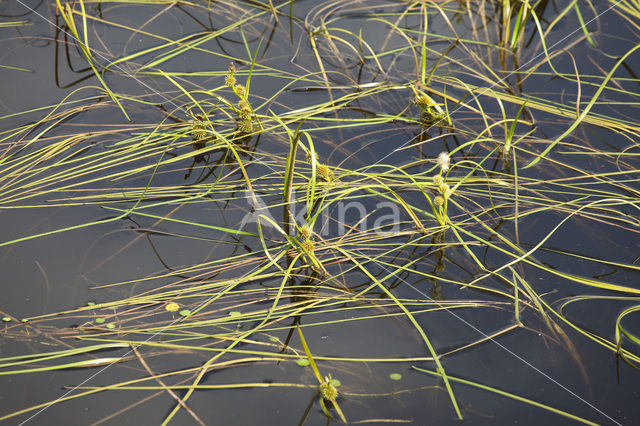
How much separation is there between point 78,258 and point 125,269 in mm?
174

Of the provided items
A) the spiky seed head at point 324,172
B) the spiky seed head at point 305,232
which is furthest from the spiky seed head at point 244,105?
the spiky seed head at point 305,232

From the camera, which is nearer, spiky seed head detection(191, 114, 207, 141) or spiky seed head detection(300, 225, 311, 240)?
spiky seed head detection(300, 225, 311, 240)

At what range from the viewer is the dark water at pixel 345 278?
4.97ft

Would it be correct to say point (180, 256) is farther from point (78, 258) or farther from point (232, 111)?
point (232, 111)

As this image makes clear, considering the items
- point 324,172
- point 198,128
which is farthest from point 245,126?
point 324,172

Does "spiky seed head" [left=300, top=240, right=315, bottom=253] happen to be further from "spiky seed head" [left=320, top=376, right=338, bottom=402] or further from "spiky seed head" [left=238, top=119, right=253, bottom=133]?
"spiky seed head" [left=238, top=119, right=253, bottom=133]

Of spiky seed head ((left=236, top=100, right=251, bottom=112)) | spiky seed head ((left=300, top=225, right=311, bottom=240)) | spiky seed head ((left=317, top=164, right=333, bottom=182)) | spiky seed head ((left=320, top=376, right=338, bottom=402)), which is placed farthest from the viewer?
spiky seed head ((left=236, top=100, right=251, bottom=112))

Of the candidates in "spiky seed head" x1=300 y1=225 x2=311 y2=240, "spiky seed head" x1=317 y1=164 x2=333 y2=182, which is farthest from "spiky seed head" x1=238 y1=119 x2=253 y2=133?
"spiky seed head" x1=300 y1=225 x2=311 y2=240

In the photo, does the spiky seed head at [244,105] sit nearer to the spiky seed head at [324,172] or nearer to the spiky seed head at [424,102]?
the spiky seed head at [324,172]

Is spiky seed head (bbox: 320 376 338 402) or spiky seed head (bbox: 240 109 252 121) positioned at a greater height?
spiky seed head (bbox: 240 109 252 121)

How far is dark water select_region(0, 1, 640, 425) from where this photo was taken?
59.7 inches

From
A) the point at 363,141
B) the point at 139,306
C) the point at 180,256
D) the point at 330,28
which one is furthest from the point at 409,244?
the point at 330,28

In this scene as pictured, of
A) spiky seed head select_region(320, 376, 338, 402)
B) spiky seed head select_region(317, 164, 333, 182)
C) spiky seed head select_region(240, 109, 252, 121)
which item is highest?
spiky seed head select_region(240, 109, 252, 121)

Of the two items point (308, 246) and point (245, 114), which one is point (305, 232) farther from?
point (245, 114)
